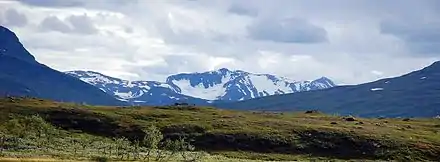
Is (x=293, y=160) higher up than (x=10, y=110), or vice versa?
(x=10, y=110)

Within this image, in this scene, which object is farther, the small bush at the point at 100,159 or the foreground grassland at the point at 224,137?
the foreground grassland at the point at 224,137

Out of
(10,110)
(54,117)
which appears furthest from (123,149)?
(10,110)

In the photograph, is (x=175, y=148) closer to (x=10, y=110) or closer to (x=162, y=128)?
(x=162, y=128)

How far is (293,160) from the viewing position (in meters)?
146

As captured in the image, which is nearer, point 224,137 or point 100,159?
point 100,159

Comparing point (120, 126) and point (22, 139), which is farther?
point (120, 126)

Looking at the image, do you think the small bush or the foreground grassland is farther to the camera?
the foreground grassland

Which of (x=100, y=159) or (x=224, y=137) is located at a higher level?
(x=224, y=137)

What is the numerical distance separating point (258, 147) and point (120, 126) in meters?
37.6

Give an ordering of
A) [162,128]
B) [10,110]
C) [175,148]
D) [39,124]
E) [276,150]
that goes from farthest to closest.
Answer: [10,110], [162,128], [276,150], [39,124], [175,148]

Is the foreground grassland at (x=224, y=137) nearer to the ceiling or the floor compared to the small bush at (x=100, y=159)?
nearer to the ceiling

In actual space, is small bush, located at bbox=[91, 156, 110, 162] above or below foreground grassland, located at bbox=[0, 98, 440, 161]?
below

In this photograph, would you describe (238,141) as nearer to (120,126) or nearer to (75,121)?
(120,126)

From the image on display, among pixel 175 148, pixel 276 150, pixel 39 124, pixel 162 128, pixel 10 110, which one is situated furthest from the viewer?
pixel 10 110
